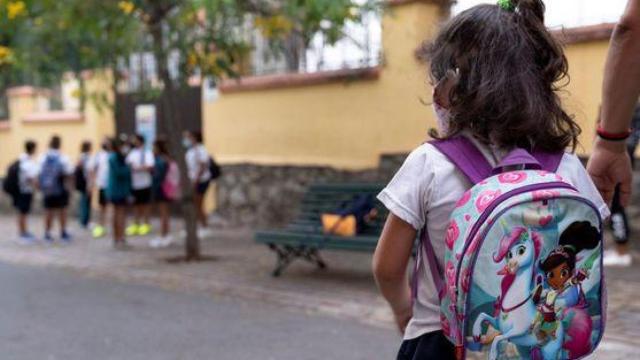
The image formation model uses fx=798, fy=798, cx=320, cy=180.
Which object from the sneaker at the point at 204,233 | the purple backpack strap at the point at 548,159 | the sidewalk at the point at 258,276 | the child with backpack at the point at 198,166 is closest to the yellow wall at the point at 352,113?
the child with backpack at the point at 198,166

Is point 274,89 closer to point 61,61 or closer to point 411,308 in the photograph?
point 61,61

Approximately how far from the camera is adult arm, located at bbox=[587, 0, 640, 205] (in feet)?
7.37

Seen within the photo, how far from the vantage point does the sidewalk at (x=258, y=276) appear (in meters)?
6.62

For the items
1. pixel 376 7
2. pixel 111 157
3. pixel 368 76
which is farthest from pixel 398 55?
pixel 111 157

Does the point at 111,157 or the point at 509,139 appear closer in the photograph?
the point at 509,139

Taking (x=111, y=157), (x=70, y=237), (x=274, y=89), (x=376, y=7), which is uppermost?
(x=376, y=7)

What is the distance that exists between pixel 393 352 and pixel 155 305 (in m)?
2.70

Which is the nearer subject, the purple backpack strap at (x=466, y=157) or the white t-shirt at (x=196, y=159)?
the purple backpack strap at (x=466, y=157)

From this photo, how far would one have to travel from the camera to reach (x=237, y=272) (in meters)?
9.02

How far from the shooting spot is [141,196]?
12258 mm

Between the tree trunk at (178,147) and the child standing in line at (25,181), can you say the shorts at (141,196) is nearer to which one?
the child standing in line at (25,181)

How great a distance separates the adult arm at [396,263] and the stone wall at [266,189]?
9.21m

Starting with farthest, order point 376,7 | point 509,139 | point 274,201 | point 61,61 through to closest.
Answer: point 274,201, point 61,61, point 376,7, point 509,139

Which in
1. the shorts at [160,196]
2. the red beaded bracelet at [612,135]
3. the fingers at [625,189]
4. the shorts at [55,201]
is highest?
the red beaded bracelet at [612,135]
